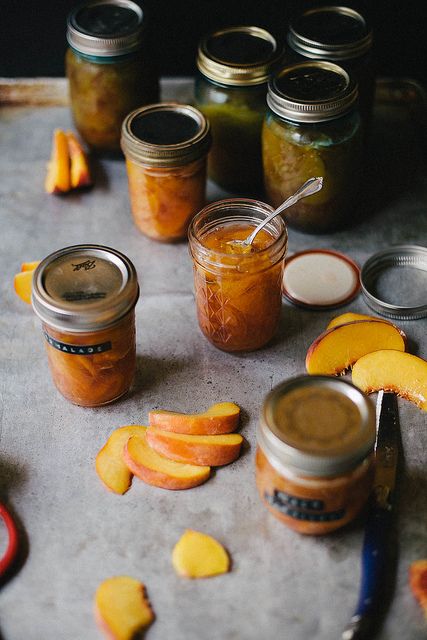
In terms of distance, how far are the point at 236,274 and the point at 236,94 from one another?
512mm

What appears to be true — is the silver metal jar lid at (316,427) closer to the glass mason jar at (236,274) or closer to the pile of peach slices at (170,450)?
the pile of peach slices at (170,450)

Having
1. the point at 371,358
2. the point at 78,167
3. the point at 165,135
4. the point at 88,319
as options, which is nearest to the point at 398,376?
the point at 371,358

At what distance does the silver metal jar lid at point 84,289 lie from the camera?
1254mm

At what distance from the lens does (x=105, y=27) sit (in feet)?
5.86

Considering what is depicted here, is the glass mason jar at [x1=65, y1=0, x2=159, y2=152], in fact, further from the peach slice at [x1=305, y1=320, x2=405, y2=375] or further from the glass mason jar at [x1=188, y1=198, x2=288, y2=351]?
the peach slice at [x1=305, y1=320, x2=405, y2=375]

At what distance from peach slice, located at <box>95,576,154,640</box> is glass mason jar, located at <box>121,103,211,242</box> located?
80 cm

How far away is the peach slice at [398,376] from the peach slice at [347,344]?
0.17 feet

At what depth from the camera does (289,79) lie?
1630 mm

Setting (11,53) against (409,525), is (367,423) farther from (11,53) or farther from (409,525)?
(11,53)

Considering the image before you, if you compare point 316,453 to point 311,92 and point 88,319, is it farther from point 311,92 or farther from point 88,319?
point 311,92

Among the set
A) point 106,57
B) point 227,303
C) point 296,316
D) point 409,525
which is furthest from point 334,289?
point 106,57

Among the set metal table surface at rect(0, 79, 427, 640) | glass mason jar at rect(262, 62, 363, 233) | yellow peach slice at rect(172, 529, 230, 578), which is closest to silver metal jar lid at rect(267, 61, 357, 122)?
glass mason jar at rect(262, 62, 363, 233)

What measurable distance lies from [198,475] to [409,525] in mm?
338

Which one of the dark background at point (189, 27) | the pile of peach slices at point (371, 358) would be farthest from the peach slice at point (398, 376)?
the dark background at point (189, 27)
